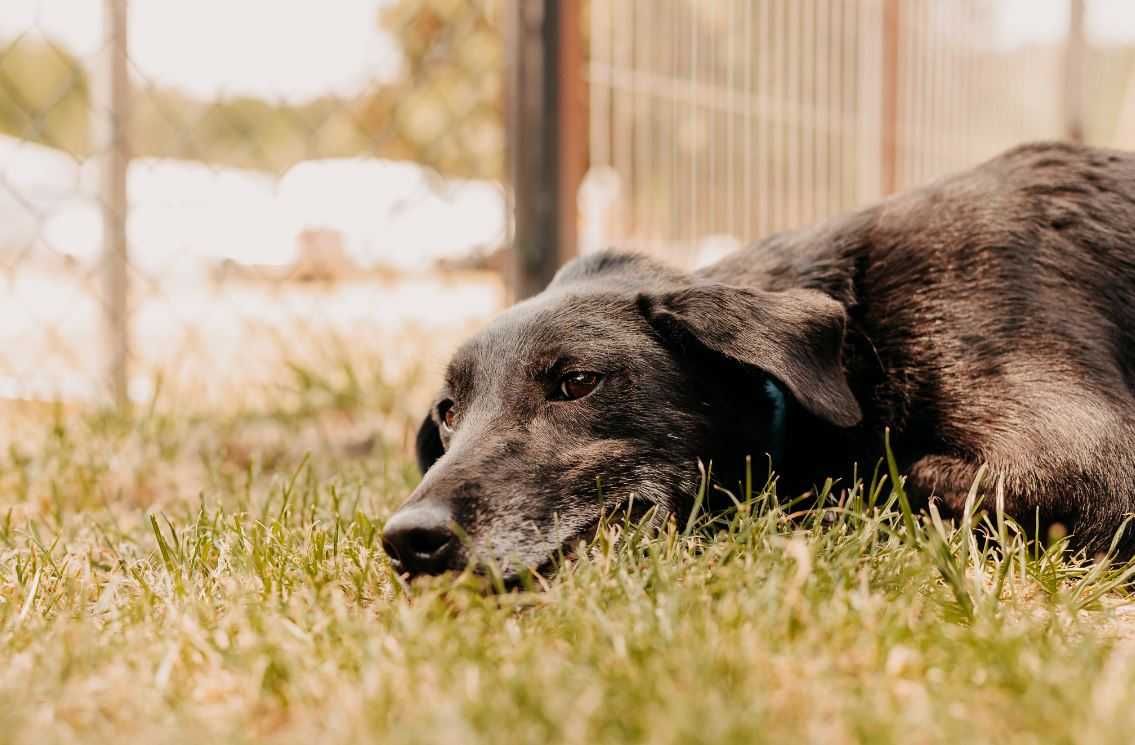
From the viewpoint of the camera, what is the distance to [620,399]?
2.54 meters

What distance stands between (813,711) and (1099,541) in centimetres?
124

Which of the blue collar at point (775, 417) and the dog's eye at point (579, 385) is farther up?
the dog's eye at point (579, 385)

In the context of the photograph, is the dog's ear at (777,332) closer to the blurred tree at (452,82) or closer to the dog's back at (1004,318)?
the dog's back at (1004,318)

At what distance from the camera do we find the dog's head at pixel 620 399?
2.34 metres

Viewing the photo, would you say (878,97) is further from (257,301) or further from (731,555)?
(731,555)

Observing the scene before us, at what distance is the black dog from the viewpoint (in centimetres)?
241

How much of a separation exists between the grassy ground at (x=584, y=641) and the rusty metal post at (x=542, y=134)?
8.44ft

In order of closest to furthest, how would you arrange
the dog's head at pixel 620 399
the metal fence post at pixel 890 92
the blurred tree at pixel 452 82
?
the dog's head at pixel 620 399 < the blurred tree at pixel 452 82 < the metal fence post at pixel 890 92

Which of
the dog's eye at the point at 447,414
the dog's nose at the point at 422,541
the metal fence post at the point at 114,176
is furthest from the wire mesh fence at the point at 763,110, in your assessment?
the dog's nose at the point at 422,541

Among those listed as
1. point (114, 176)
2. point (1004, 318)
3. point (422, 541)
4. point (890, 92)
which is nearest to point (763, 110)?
point (890, 92)

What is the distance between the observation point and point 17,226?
6.05 m

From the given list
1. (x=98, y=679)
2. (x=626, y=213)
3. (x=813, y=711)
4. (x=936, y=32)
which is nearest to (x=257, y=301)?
(x=626, y=213)

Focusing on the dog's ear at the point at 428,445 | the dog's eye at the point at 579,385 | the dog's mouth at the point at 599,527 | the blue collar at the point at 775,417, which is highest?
the dog's eye at the point at 579,385

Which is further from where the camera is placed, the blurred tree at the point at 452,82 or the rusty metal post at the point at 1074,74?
the rusty metal post at the point at 1074,74
